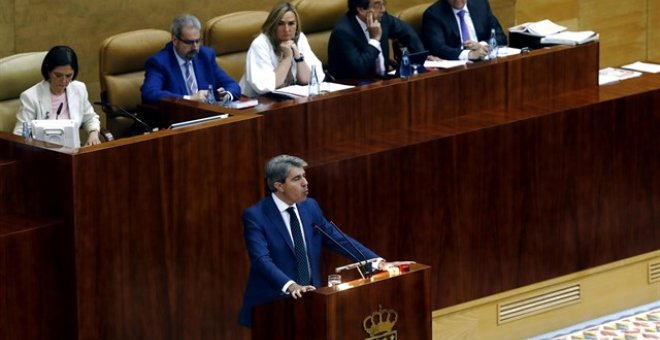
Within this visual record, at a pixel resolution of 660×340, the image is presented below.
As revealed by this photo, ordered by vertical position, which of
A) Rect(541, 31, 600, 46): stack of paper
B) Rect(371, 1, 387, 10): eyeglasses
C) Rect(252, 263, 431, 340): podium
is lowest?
Rect(252, 263, 431, 340): podium

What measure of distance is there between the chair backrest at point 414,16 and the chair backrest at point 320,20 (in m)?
0.36

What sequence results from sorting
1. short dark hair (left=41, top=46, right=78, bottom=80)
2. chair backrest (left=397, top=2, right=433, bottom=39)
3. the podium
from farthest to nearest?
chair backrest (left=397, top=2, right=433, bottom=39)
short dark hair (left=41, top=46, right=78, bottom=80)
the podium

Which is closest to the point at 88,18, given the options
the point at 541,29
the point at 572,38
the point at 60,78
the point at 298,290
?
the point at 60,78

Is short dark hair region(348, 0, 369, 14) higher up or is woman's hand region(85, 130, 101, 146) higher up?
short dark hair region(348, 0, 369, 14)

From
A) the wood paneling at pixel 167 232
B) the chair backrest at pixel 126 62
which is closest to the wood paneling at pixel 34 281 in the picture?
the wood paneling at pixel 167 232

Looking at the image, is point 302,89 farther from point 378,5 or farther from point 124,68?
point 124,68

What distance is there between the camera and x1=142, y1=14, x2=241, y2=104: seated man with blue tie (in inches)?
291

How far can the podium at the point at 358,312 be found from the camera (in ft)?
18.4

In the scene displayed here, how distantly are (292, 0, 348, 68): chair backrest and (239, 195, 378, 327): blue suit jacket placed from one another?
2.69m

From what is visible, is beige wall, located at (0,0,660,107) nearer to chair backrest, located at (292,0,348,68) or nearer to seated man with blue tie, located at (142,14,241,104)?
chair backrest, located at (292,0,348,68)

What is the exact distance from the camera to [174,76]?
24.6 ft

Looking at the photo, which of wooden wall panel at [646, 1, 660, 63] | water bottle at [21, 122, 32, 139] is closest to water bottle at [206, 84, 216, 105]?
water bottle at [21, 122, 32, 139]

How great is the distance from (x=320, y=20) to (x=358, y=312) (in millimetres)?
3353

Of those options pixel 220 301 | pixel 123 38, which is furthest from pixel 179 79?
pixel 220 301
